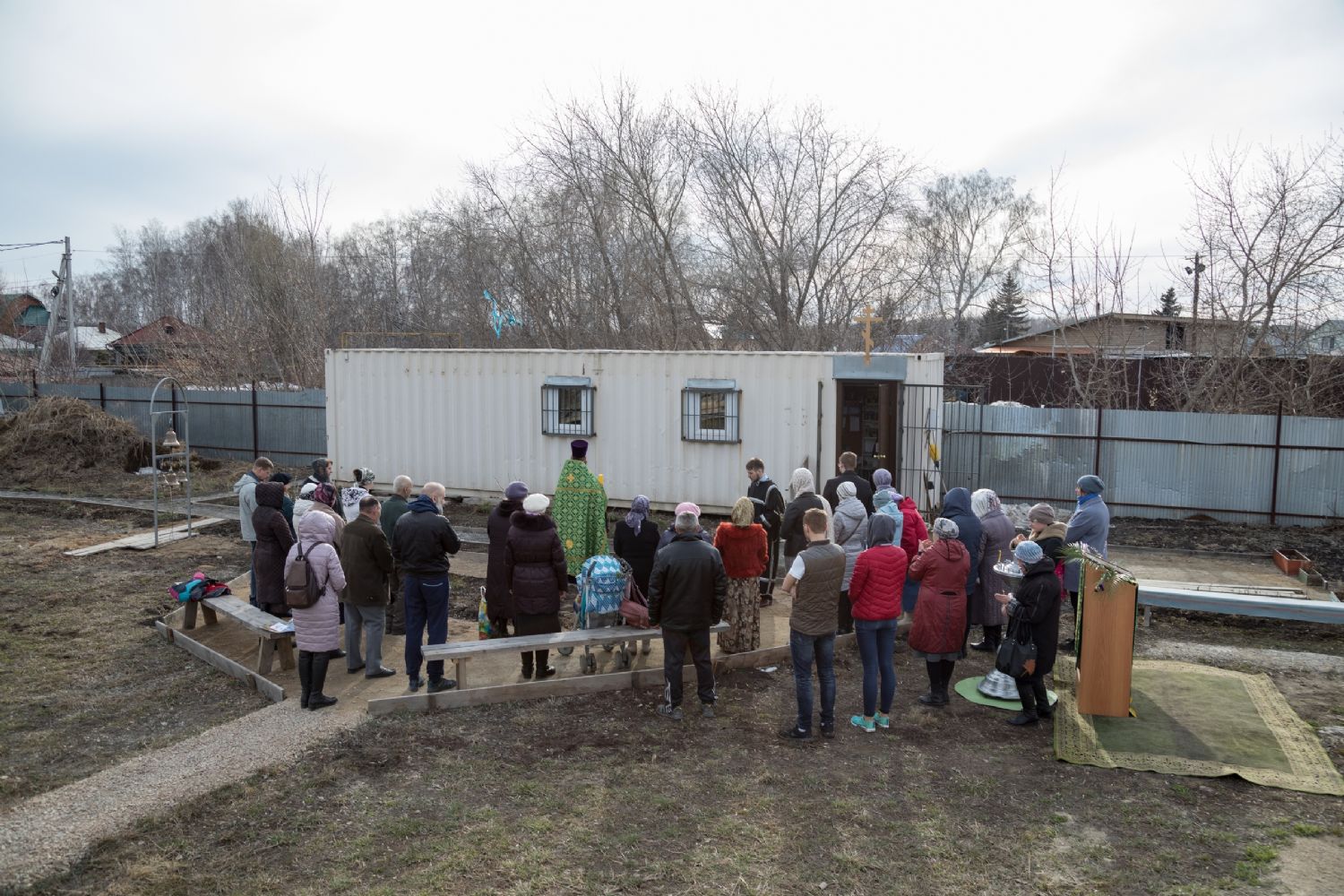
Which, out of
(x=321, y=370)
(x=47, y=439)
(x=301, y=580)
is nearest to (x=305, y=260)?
(x=321, y=370)

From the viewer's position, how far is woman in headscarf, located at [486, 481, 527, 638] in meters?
7.31

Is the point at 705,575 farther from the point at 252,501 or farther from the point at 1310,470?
the point at 1310,470

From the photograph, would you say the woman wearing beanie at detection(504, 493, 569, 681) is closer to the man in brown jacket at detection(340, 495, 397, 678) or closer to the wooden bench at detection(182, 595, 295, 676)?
the man in brown jacket at detection(340, 495, 397, 678)

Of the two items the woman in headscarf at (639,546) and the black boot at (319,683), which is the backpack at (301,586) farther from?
the woman in headscarf at (639,546)

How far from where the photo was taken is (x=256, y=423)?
70.3 ft

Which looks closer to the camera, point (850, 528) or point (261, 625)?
point (261, 625)

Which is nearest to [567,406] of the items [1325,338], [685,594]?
[685,594]

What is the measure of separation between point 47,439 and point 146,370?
12.7m

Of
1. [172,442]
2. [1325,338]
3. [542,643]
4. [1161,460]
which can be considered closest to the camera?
[542,643]

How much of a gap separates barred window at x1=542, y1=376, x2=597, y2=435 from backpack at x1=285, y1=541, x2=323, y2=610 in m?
7.80

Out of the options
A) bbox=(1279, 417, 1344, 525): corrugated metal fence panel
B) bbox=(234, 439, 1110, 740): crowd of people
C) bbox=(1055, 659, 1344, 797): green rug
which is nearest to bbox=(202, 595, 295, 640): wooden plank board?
bbox=(234, 439, 1110, 740): crowd of people

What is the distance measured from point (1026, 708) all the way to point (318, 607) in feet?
17.0

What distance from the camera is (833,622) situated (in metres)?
6.16

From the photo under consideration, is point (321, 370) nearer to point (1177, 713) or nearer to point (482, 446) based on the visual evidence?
point (482, 446)
